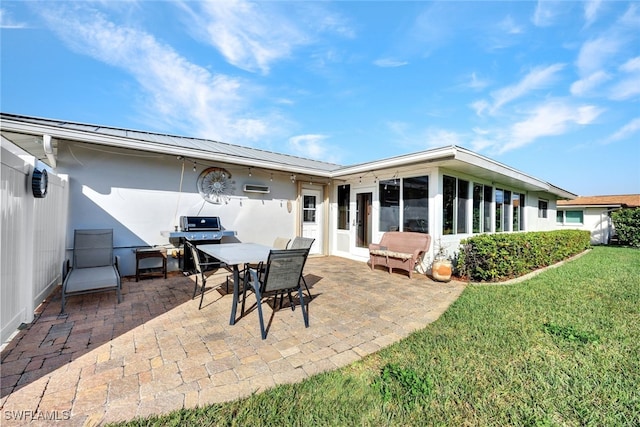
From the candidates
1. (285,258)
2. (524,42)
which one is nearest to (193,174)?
(285,258)

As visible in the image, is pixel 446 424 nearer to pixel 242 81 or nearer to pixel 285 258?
pixel 285 258

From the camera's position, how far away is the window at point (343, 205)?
27.7 ft

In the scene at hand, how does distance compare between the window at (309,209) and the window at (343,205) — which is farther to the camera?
the window at (309,209)

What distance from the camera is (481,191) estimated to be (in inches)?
304

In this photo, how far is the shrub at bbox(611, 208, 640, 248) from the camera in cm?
1295

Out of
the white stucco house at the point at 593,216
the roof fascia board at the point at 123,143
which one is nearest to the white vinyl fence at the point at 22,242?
the roof fascia board at the point at 123,143

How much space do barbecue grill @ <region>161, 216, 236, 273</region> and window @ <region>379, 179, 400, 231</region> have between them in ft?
13.2

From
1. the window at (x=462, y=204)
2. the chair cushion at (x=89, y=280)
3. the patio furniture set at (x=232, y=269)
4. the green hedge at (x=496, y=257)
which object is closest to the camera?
the patio furniture set at (x=232, y=269)

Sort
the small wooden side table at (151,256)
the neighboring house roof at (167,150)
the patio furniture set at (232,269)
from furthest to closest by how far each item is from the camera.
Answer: the small wooden side table at (151,256) < the neighboring house roof at (167,150) < the patio furniture set at (232,269)

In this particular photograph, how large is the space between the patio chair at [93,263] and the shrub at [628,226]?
2060 cm

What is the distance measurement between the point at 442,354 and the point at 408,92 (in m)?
8.54

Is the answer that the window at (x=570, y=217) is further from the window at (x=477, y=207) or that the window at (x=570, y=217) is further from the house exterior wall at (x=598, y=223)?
the window at (x=477, y=207)

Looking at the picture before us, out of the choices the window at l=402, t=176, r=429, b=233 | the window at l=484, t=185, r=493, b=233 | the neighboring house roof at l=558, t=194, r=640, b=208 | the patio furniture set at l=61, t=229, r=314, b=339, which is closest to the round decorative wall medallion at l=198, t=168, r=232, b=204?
the patio furniture set at l=61, t=229, r=314, b=339

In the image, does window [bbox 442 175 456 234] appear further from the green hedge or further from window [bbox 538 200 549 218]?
window [bbox 538 200 549 218]
